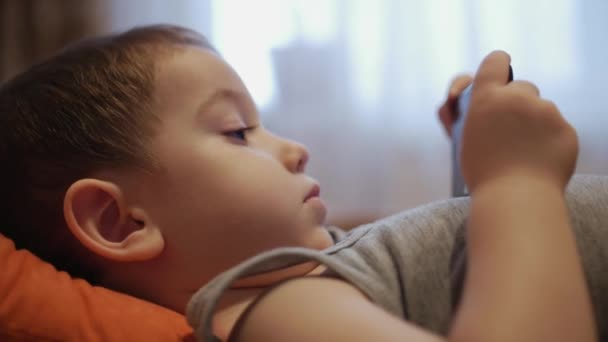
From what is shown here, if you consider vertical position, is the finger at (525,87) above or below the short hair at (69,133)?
above

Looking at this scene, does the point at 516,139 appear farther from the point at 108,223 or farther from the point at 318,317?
the point at 108,223

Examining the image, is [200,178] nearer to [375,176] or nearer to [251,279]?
[251,279]

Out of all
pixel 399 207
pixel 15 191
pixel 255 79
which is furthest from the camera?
pixel 255 79

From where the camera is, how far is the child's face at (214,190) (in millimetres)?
649

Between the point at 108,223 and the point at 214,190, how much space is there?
14 centimetres

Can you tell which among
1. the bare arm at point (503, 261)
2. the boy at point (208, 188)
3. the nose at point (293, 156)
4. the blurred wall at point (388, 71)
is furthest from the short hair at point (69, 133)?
the blurred wall at point (388, 71)

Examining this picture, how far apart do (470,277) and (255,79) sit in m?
1.17

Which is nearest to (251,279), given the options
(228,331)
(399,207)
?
(228,331)

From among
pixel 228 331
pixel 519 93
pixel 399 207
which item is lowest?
pixel 399 207

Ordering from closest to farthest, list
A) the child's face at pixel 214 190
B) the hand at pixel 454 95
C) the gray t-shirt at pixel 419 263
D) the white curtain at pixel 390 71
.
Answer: the gray t-shirt at pixel 419 263, the child's face at pixel 214 190, the hand at pixel 454 95, the white curtain at pixel 390 71

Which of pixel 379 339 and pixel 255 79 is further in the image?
pixel 255 79

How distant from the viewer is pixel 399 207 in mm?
1455

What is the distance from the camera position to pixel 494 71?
0.56 meters

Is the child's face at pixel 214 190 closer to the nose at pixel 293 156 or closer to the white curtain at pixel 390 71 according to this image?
the nose at pixel 293 156
